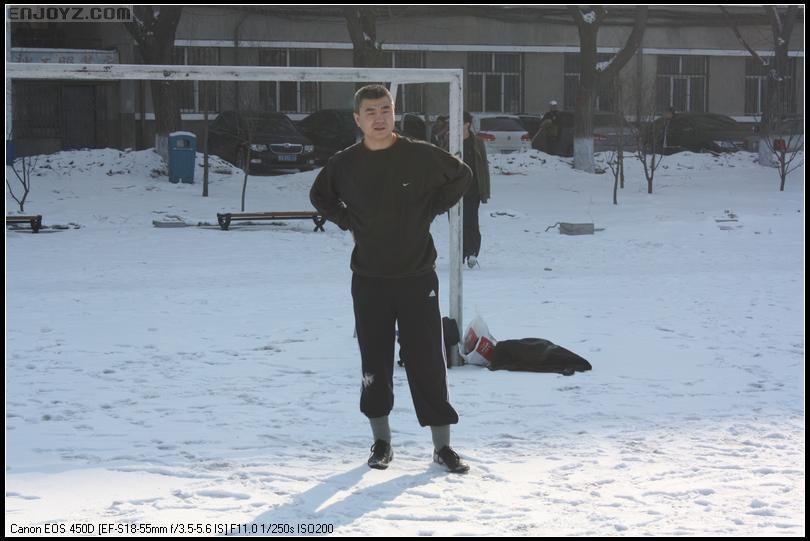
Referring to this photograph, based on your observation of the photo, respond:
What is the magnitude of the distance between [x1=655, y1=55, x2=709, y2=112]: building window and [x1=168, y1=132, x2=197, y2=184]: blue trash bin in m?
17.5

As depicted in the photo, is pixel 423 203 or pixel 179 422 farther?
pixel 179 422

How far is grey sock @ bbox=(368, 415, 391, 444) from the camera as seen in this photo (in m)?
5.44

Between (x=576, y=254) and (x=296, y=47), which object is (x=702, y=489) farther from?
(x=296, y=47)

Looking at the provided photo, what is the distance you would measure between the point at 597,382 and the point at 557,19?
28828mm

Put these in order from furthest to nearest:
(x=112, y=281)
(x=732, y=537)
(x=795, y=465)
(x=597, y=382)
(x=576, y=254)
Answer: (x=576, y=254)
(x=112, y=281)
(x=597, y=382)
(x=795, y=465)
(x=732, y=537)

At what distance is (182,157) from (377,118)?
17458 millimetres

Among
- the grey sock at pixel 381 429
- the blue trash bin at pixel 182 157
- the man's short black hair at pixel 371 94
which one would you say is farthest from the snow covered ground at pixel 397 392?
the blue trash bin at pixel 182 157

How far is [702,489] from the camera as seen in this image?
499 cm

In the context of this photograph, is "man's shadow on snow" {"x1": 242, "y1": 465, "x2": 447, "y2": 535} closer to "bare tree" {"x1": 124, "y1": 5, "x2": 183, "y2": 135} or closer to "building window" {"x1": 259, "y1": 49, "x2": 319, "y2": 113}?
"bare tree" {"x1": 124, "y1": 5, "x2": 183, "y2": 135}

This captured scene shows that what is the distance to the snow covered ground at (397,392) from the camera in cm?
477

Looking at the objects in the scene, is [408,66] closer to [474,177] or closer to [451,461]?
[474,177]

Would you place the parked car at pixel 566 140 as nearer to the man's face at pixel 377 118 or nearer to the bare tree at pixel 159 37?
the bare tree at pixel 159 37

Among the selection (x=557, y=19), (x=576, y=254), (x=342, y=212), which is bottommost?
(x=576, y=254)

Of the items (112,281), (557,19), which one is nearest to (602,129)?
(557,19)
